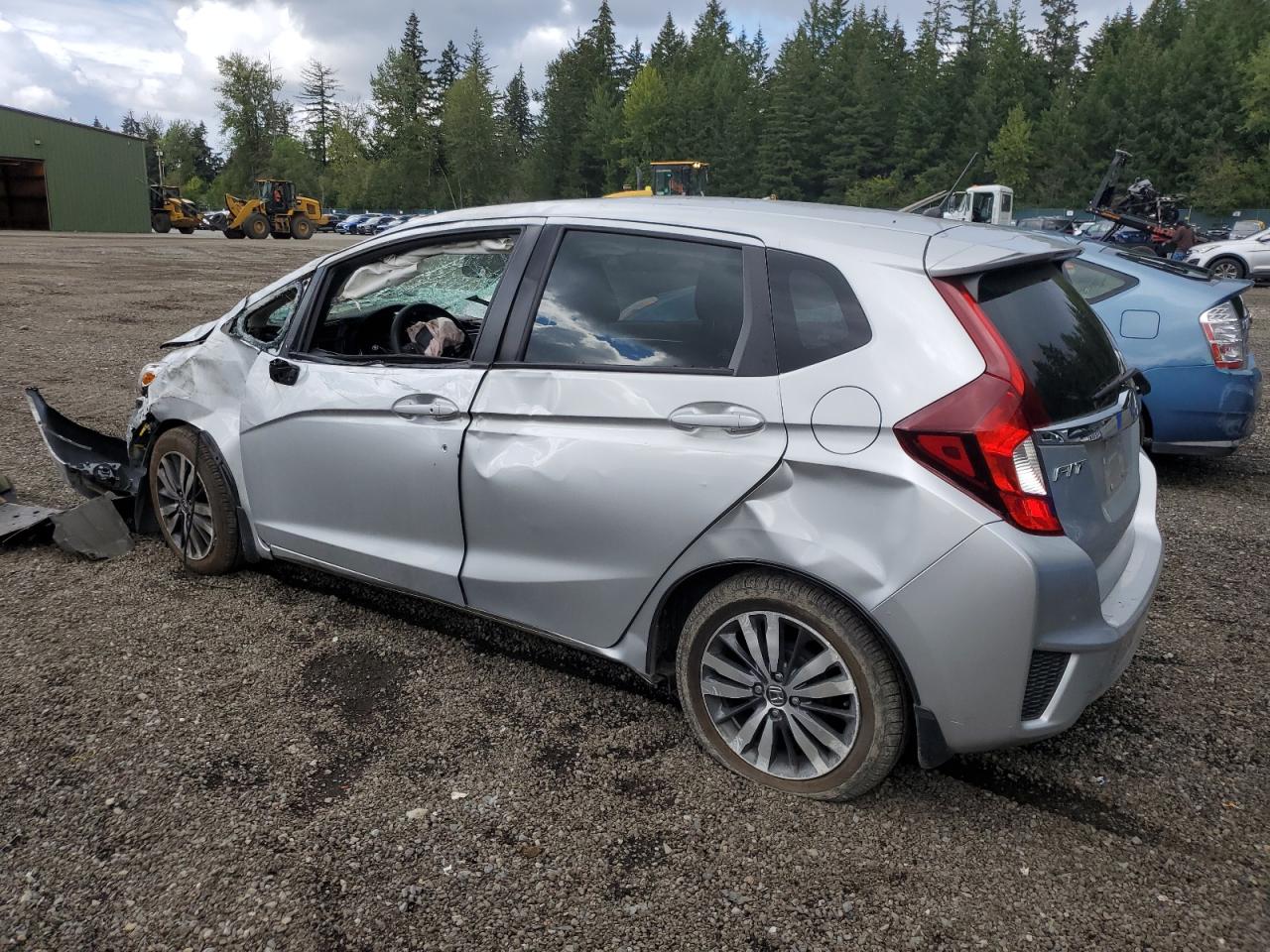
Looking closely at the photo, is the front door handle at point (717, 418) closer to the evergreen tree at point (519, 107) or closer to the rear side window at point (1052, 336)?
the rear side window at point (1052, 336)

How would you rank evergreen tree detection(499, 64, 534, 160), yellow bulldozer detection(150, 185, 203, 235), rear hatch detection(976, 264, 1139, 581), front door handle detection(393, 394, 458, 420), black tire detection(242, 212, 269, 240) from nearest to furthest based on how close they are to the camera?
rear hatch detection(976, 264, 1139, 581) → front door handle detection(393, 394, 458, 420) → black tire detection(242, 212, 269, 240) → yellow bulldozer detection(150, 185, 203, 235) → evergreen tree detection(499, 64, 534, 160)

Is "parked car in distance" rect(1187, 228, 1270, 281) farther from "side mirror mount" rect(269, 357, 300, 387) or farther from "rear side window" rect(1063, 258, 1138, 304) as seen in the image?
"side mirror mount" rect(269, 357, 300, 387)

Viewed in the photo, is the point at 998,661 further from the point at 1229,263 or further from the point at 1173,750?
the point at 1229,263

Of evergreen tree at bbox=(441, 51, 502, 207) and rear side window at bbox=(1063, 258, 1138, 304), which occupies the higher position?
evergreen tree at bbox=(441, 51, 502, 207)

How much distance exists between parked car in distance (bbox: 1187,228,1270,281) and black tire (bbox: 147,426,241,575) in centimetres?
2283

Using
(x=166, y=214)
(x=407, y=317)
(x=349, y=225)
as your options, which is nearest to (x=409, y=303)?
(x=407, y=317)

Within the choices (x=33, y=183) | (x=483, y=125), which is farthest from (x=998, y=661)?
(x=483, y=125)

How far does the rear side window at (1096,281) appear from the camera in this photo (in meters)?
6.18

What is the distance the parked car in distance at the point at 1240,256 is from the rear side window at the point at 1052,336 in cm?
2195

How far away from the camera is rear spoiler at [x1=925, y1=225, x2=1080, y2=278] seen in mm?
2600

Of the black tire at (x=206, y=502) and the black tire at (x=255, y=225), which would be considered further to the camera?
the black tire at (x=255, y=225)

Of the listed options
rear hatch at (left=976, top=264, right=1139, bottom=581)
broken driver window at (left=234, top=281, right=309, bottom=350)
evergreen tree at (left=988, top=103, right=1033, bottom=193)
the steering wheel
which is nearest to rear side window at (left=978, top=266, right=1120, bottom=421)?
rear hatch at (left=976, top=264, right=1139, bottom=581)

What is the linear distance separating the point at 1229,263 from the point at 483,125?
85.6 meters

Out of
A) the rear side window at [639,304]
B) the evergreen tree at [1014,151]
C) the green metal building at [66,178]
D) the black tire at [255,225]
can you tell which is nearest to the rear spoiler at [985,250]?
the rear side window at [639,304]
